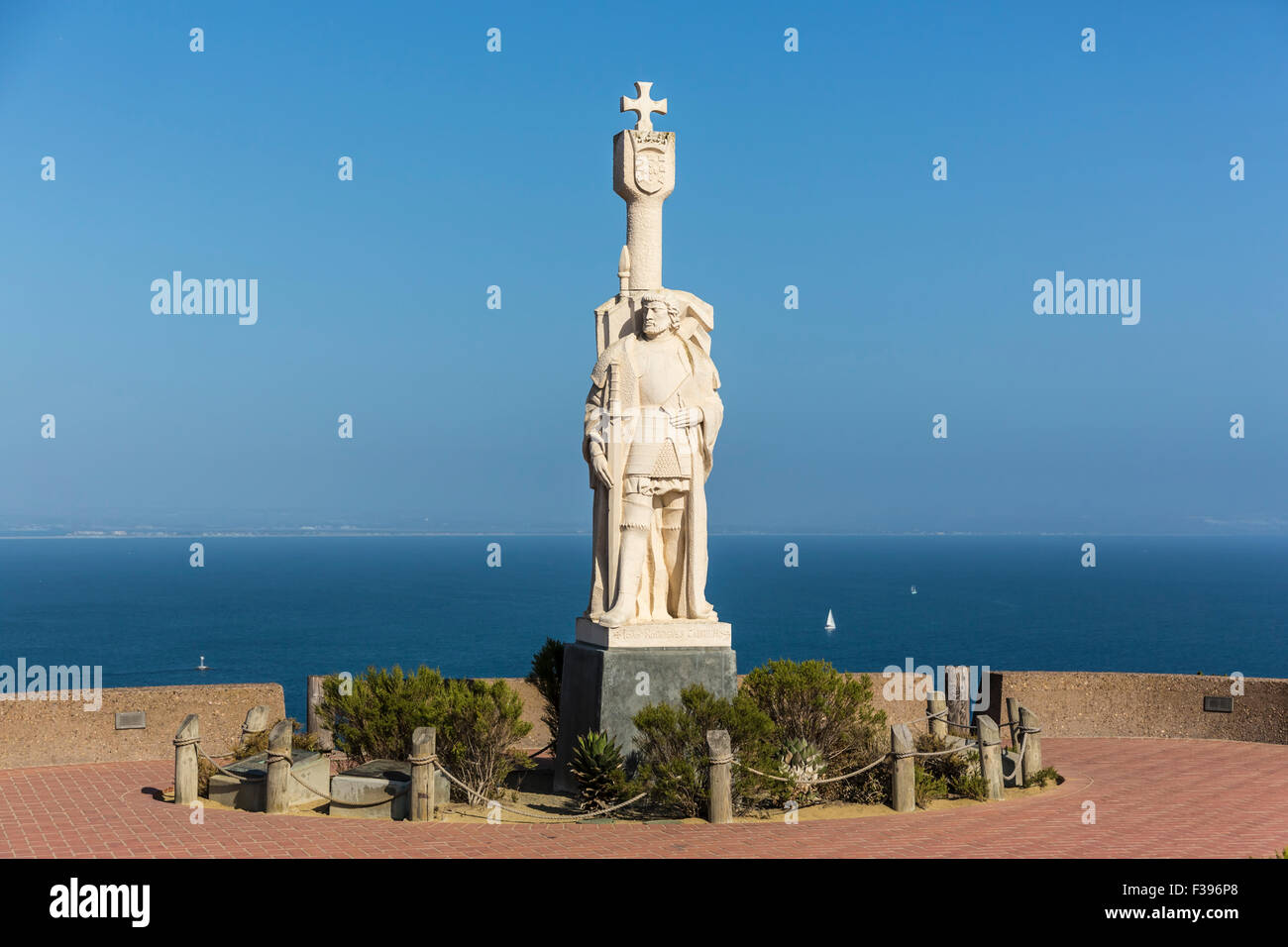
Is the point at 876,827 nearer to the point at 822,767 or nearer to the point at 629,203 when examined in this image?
the point at 822,767

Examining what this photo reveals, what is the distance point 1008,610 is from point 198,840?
307 feet

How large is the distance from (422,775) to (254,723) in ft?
8.37

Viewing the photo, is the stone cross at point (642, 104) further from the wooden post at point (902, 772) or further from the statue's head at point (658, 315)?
the wooden post at point (902, 772)

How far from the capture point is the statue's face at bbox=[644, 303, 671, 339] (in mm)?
12898

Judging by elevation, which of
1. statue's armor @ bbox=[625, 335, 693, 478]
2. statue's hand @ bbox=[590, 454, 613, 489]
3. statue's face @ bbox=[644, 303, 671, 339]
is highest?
statue's face @ bbox=[644, 303, 671, 339]

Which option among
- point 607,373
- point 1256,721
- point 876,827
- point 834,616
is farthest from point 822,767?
point 834,616

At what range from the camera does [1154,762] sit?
1446 centimetres

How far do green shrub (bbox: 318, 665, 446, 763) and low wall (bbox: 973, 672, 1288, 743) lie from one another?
291 inches

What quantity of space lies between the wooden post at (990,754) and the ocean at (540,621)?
112 ft

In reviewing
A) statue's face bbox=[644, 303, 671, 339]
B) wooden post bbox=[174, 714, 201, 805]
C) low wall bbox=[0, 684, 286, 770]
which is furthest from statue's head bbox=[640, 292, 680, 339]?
low wall bbox=[0, 684, 286, 770]

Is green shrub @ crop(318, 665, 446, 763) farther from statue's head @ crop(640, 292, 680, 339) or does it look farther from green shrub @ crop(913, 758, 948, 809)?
green shrub @ crop(913, 758, 948, 809)

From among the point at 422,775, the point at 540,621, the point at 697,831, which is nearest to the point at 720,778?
the point at 697,831

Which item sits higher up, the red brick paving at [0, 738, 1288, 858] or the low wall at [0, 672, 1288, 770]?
the low wall at [0, 672, 1288, 770]

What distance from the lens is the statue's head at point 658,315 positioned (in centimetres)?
1291
